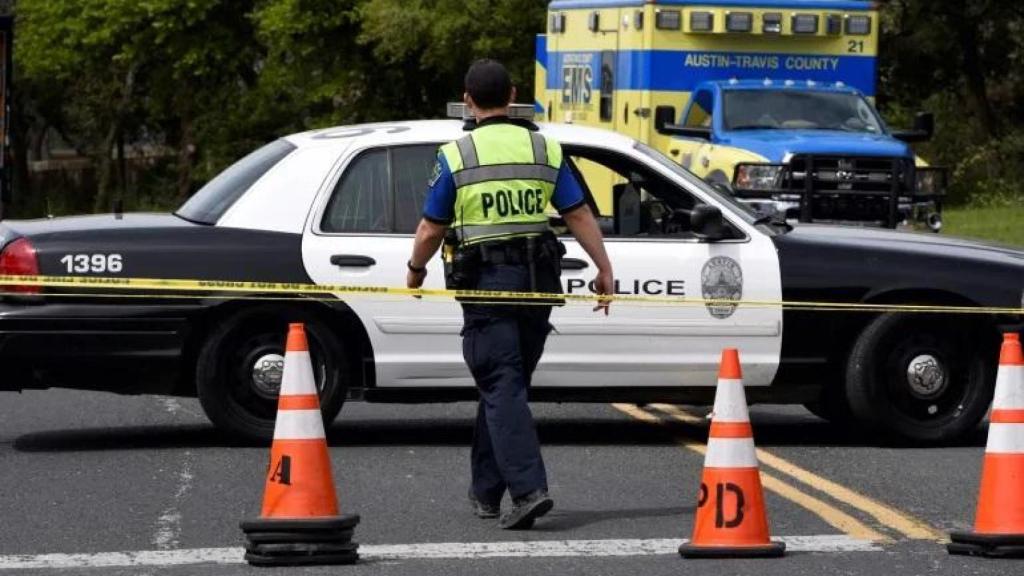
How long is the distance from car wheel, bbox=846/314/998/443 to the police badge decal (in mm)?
650

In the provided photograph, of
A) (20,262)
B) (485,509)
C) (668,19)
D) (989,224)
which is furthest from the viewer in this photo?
(989,224)

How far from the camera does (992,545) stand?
7.28m

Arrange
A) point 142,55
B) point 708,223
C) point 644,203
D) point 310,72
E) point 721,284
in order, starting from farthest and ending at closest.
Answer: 1. point 142,55
2. point 310,72
3. point 644,203
4. point 721,284
5. point 708,223

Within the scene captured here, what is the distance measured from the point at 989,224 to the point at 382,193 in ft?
59.4

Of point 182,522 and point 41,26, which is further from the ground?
point 41,26

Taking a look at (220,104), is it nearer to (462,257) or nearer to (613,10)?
(613,10)

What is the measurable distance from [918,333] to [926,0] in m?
26.0

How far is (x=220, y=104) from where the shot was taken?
167 ft

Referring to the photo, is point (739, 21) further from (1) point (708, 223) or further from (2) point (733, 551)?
(2) point (733, 551)

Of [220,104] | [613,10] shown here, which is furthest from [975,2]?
[220,104]

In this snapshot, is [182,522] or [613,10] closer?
[182,522]

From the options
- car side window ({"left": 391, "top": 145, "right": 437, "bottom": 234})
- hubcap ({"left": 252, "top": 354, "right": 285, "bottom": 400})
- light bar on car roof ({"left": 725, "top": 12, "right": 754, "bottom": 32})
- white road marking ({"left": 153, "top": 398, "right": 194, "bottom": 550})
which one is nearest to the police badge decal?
car side window ({"left": 391, "top": 145, "right": 437, "bottom": 234})

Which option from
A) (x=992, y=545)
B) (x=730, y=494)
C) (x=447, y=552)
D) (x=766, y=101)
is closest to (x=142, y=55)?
(x=766, y=101)

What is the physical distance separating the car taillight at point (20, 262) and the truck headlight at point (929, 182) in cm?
1152
